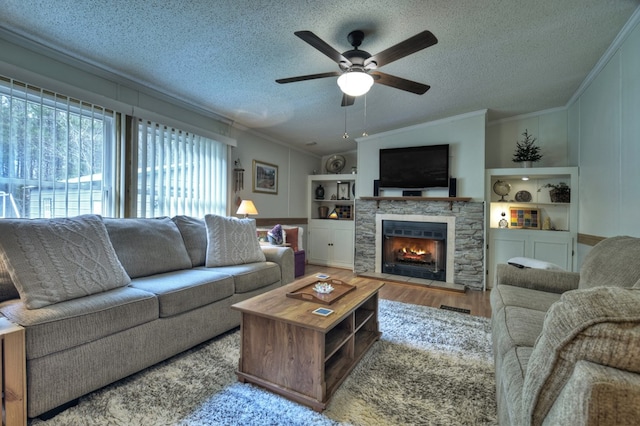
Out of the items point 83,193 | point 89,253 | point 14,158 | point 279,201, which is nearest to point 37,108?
point 14,158

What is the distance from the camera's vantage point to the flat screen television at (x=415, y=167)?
14.3 feet

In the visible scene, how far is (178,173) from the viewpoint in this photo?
352 cm

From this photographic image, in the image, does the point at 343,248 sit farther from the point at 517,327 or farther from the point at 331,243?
the point at 517,327

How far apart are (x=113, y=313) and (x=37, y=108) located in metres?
1.92

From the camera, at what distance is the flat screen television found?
4.34 m

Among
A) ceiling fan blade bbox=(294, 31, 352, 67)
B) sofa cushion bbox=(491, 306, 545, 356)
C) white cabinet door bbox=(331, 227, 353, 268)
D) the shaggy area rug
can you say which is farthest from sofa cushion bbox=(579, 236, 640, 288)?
white cabinet door bbox=(331, 227, 353, 268)

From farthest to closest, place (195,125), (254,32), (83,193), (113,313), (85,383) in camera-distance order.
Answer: (195,125)
(83,193)
(254,32)
(113,313)
(85,383)

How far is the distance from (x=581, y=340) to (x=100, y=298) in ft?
7.23

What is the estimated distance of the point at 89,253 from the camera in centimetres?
192

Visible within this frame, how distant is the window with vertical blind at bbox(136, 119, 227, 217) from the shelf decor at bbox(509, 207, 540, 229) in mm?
4260

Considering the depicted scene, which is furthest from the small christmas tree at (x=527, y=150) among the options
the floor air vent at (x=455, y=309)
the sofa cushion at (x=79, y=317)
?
the sofa cushion at (x=79, y=317)

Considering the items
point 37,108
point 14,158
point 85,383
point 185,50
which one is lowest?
point 85,383

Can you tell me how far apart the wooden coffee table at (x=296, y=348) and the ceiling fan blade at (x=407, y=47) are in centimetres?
166

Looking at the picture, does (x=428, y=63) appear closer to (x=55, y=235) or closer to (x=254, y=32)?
(x=254, y=32)
